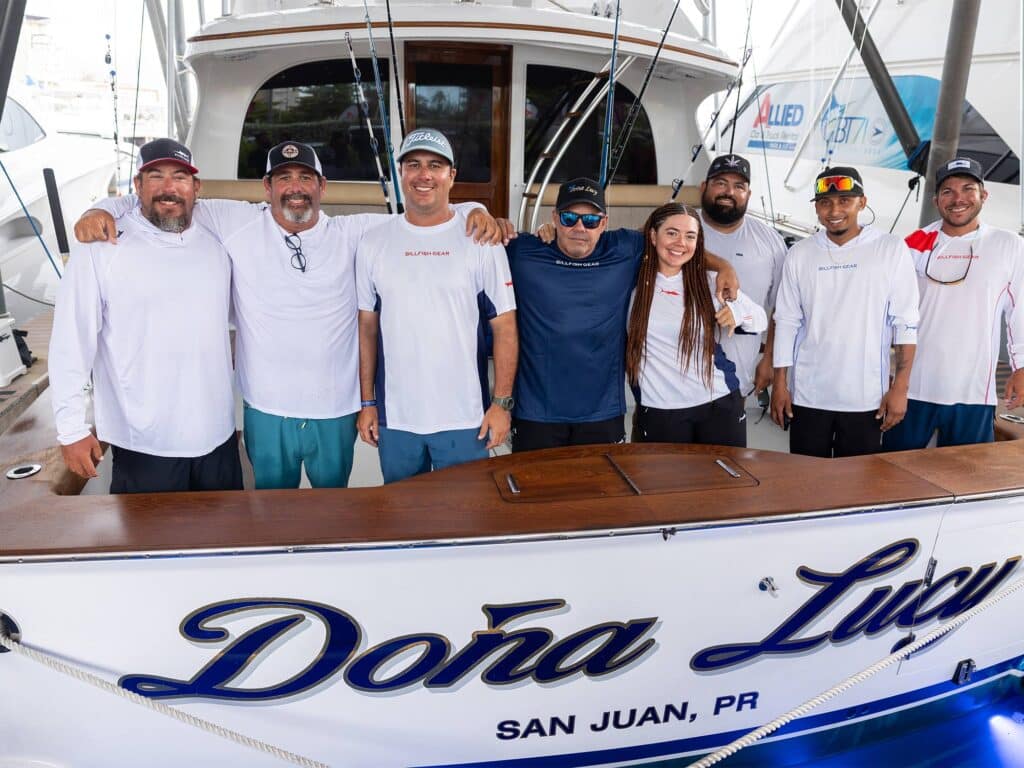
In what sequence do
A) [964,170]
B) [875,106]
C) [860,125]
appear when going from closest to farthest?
[964,170] → [875,106] → [860,125]

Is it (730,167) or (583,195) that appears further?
(730,167)

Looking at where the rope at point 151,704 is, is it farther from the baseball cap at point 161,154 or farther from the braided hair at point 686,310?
the braided hair at point 686,310

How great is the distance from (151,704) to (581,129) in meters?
3.60

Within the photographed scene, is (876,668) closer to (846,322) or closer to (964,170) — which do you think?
(846,322)

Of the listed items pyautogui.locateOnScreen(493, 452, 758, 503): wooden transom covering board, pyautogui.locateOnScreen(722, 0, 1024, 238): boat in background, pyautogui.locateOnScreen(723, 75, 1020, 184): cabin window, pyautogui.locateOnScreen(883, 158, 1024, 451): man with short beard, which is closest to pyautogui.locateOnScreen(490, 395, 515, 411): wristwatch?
pyautogui.locateOnScreen(493, 452, 758, 503): wooden transom covering board

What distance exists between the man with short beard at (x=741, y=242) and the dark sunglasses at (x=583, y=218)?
2.58 ft

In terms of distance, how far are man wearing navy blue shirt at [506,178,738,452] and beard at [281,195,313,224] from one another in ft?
2.04

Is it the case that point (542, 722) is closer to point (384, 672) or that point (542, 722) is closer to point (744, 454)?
point (384, 672)

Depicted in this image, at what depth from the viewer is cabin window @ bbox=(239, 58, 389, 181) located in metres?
4.12

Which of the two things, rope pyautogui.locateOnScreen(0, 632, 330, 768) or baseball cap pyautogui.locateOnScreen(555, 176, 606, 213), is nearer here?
rope pyautogui.locateOnScreen(0, 632, 330, 768)

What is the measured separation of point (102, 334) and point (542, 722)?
1.61 meters

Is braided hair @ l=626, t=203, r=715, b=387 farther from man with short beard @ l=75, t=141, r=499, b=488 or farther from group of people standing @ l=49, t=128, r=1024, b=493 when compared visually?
man with short beard @ l=75, t=141, r=499, b=488

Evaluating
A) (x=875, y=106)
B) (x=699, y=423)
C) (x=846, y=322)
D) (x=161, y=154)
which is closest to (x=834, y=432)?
(x=846, y=322)

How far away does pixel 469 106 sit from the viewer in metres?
4.11
